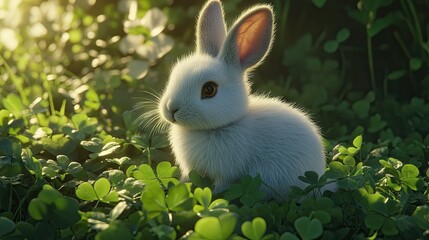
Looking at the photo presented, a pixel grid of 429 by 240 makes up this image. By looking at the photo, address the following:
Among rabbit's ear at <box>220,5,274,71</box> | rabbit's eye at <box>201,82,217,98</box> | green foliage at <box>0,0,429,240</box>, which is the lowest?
green foliage at <box>0,0,429,240</box>

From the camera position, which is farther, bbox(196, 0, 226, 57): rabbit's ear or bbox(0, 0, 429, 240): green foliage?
bbox(196, 0, 226, 57): rabbit's ear

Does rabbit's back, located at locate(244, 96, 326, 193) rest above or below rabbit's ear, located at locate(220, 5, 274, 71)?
below

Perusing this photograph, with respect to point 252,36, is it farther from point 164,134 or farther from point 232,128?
point 164,134

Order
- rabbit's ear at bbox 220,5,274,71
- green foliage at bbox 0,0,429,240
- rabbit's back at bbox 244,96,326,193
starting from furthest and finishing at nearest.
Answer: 1. rabbit's ear at bbox 220,5,274,71
2. rabbit's back at bbox 244,96,326,193
3. green foliage at bbox 0,0,429,240

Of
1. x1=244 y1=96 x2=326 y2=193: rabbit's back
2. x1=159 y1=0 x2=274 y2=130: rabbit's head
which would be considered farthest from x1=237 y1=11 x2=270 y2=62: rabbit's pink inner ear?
x1=244 y1=96 x2=326 y2=193: rabbit's back

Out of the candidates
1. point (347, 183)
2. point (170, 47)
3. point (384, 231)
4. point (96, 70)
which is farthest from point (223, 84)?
point (96, 70)

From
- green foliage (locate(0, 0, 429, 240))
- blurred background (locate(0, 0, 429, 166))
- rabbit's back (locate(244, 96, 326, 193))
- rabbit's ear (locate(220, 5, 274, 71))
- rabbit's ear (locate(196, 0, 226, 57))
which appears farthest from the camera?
blurred background (locate(0, 0, 429, 166))

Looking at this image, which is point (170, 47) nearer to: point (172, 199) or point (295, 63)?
point (295, 63)

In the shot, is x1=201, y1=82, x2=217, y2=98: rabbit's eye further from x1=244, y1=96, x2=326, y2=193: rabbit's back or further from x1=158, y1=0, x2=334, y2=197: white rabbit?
x1=244, y1=96, x2=326, y2=193: rabbit's back
